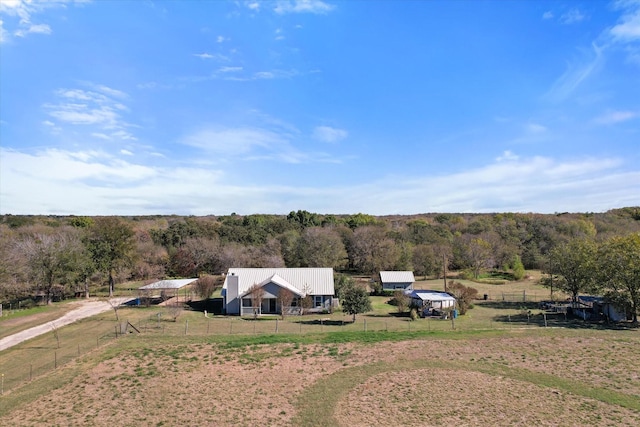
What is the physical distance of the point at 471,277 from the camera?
70.2 meters

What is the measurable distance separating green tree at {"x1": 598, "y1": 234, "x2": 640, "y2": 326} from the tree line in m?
9.45

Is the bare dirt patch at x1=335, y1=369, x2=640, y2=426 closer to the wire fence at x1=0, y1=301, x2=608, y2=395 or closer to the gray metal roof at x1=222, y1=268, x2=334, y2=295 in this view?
the wire fence at x1=0, y1=301, x2=608, y2=395

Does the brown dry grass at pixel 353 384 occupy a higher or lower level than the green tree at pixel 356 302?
lower

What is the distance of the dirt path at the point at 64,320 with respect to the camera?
3092 cm

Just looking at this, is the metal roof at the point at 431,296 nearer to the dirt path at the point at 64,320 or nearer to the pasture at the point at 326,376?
the pasture at the point at 326,376

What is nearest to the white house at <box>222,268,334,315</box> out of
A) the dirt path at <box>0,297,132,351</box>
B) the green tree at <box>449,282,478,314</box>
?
the green tree at <box>449,282,478,314</box>

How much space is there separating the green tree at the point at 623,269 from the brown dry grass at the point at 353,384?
696cm

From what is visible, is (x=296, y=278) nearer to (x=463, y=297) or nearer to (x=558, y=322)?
(x=463, y=297)

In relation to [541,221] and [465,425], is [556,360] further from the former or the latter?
[541,221]

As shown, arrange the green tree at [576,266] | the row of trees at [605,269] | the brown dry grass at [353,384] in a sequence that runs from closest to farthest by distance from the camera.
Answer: the brown dry grass at [353,384] → the row of trees at [605,269] → the green tree at [576,266]

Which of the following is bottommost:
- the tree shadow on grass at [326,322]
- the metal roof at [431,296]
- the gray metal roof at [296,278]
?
the tree shadow on grass at [326,322]

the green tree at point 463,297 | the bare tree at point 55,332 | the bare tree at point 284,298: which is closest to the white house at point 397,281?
the green tree at point 463,297

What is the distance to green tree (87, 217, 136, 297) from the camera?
179 ft

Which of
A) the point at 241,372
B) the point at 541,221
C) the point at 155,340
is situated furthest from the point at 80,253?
the point at 541,221
